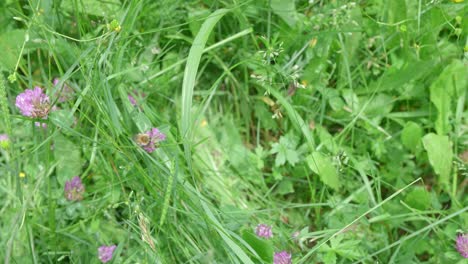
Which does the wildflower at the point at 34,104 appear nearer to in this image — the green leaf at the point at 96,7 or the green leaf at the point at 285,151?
the green leaf at the point at 96,7

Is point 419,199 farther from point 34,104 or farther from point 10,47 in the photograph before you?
point 10,47

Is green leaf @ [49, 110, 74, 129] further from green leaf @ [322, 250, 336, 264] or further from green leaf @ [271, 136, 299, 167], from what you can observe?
green leaf @ [322, 250, 336, 264]

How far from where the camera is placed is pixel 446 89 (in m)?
1.99

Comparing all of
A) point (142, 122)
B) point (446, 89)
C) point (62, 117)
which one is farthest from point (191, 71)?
point (446, 89)

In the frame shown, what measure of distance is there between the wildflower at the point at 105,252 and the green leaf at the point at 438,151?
110 centimetres

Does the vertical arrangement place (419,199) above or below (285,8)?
below

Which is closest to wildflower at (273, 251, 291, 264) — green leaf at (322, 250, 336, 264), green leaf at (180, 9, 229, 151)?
green leaf at (322, 250, 336, 264)

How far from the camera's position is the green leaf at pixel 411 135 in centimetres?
196

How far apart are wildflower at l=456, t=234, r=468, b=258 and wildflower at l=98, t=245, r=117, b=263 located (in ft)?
3.56

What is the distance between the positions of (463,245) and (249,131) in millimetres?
844

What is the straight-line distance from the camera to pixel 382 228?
1.89 meters

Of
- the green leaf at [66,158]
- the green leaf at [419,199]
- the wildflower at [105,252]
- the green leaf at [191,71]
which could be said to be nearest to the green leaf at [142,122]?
the green leaf at [191,71]

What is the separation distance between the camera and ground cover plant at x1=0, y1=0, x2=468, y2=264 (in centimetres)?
176

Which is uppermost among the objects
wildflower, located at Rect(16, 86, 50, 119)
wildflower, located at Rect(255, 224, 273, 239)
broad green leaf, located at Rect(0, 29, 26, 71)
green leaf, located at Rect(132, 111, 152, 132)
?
broad green leaf, located at Rect(0, 29, 26, 71)
